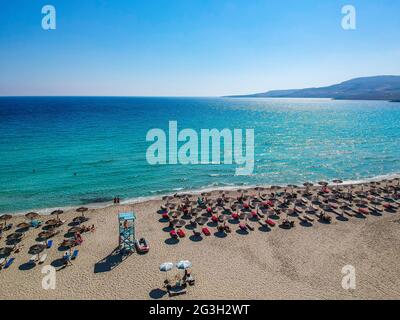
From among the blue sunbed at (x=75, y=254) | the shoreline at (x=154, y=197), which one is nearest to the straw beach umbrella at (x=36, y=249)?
the blue sunbed at (x=75, y=254)

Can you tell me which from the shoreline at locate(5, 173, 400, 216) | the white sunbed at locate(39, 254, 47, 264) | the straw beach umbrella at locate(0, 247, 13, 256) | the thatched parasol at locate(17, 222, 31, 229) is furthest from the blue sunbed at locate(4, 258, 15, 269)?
the shoreline at locate(5, 173, 400, 216)

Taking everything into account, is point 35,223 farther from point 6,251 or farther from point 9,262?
point 9,262

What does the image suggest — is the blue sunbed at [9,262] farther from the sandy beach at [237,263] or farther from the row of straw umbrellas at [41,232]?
the row of straw umbrellas at [41,232]

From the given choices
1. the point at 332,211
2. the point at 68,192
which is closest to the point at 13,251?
the point at 68,192

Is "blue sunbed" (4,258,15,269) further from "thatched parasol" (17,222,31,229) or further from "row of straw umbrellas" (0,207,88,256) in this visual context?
"thatched parasol" (17,222,31,229)

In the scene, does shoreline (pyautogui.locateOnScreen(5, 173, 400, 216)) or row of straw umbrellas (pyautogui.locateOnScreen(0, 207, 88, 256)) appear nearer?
row of straw umbrellas (pyautogui.locateOnScreen(0, 207, 88, 256))

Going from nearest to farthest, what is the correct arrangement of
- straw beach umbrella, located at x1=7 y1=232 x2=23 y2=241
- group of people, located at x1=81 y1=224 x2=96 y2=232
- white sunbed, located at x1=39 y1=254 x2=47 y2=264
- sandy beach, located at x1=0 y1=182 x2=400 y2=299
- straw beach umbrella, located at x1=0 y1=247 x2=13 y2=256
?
sandy beach, located at x1=0 y1=182 x2=400 y2=299 < white sunbed, located at x1=39 y1=254 x2=47 y2=264 < straw beach umbrella, located at x1=0 y1=247 x2=13 y2=256 < straw beach umbrella, located at x1=7 y1=232 x2=23 y2=241 < group of people, located at x1=81 y1=224 x2=96 y2=232

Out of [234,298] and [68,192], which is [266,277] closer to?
[234,298]

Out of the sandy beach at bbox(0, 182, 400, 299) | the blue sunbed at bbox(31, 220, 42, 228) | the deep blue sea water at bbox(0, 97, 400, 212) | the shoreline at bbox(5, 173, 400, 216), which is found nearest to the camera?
the sandy beach at bbox(0, 182, 400, 299)
